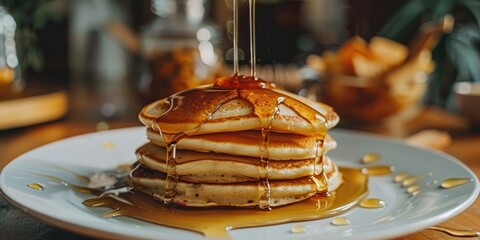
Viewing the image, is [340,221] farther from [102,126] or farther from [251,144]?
[102,126]

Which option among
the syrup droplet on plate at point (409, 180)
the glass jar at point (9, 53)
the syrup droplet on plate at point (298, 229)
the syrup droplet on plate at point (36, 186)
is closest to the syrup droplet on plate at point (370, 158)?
the syrup droplet on plate at point (409, 180)

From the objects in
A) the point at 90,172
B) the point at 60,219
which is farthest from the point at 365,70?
the point at 60,219

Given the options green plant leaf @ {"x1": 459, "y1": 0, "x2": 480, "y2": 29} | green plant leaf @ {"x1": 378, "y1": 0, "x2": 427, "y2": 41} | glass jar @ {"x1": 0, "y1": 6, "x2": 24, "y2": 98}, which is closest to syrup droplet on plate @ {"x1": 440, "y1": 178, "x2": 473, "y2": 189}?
green plant leaf @ {"x1": 459, "y1": 0, "x2": 480, "y2": 29}

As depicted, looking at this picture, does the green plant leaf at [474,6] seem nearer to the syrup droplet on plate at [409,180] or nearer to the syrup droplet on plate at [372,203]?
the syrup droplet on plate at [409,180]

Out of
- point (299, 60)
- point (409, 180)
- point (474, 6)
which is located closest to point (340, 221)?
point (409, 180)

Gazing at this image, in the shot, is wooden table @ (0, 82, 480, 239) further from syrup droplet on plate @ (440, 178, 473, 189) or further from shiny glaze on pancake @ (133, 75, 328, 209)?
shiny glaze on pancake @ (133, 75, 328, 209)

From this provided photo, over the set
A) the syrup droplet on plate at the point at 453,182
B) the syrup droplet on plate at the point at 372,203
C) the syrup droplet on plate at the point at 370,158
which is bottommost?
the syrup droplet on plate at the point at 370,158

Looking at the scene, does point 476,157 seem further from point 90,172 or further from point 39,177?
point 39,177
